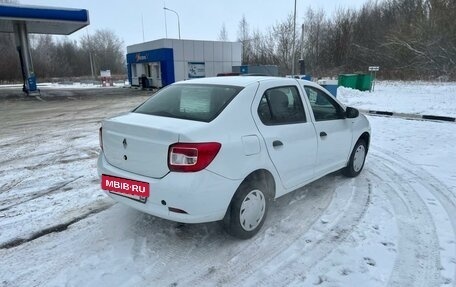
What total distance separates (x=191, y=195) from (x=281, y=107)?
5.28ft

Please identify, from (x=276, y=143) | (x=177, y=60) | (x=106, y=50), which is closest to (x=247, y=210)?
(x=276, y=143)

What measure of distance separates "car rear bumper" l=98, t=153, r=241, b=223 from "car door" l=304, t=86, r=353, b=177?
1.67m

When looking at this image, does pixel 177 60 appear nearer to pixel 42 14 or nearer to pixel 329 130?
pixel 42 14

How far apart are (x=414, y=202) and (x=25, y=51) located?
26.7 meters

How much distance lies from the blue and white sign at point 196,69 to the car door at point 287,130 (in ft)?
91.4

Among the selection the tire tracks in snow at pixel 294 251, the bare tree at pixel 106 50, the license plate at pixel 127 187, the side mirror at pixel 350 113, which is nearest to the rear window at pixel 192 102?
the license plate at pixel 127 187

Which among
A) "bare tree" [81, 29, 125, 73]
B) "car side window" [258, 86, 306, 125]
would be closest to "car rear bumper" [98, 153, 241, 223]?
"car side window" [258, 86, 306, 125]

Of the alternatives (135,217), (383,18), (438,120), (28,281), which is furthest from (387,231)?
(383,18)

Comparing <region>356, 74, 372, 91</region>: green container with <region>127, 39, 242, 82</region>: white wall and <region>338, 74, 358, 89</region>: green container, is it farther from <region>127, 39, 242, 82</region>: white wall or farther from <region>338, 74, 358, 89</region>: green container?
<region>127, 39, 242, 82</region>: white wall

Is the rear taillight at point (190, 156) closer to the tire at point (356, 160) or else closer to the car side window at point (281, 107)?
the car side window at point (281, 107)

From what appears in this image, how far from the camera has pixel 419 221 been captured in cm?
396

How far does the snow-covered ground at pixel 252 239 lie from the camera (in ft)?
9.71

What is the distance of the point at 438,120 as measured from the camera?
35.7ft

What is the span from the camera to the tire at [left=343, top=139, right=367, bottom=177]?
17.4 feet
